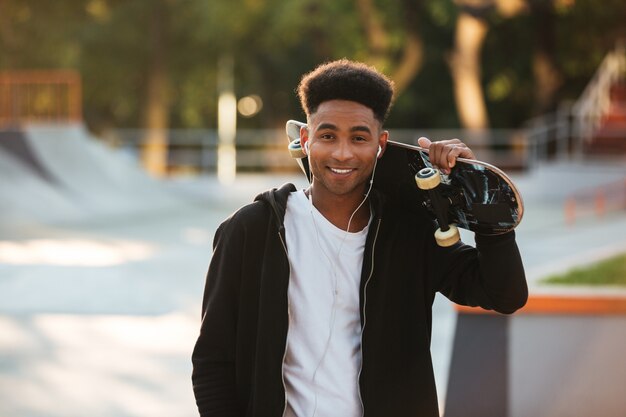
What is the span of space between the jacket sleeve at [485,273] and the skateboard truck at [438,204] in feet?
0.28

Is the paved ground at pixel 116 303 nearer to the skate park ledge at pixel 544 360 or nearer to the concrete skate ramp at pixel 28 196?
the skate park ledge at pixel 544 360

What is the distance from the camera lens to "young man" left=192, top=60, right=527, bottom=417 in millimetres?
2729

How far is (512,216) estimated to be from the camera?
2711 mm

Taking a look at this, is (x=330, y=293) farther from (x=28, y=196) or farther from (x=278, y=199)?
(x=28, y=196)

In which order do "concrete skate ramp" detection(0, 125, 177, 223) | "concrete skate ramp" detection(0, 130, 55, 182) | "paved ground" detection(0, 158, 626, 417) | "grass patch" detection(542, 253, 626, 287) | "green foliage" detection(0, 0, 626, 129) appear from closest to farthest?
"paved ground" detection(0, 158, 626, 417) < "grass patch" detection(542, 253, 626, 287) < "concrete skate ramp" detection(0, 125, 177, 223) < "concrete skate ramp" detection(0, 130, 55, 182) < "green foliage" detection(0, 0, 626, 129)

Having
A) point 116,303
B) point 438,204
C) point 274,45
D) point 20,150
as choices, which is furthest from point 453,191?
point 274,45

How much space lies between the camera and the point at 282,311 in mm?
2729

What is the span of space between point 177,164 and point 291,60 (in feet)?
23.1

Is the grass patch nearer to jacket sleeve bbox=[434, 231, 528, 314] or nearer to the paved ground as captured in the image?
the paved ground

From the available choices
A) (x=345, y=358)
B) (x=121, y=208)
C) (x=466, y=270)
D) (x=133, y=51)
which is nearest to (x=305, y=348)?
(x=345, y=358)

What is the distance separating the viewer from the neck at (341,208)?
2.84m

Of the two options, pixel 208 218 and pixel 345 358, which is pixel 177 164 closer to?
pixel 208 218

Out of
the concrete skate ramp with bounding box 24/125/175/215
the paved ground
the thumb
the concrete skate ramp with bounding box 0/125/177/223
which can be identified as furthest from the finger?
the concrete skate ramp with bounding box 24/125/175/215

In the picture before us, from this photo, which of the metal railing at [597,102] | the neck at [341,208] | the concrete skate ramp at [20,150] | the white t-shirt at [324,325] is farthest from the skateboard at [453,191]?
the metal railing at [597,102]
